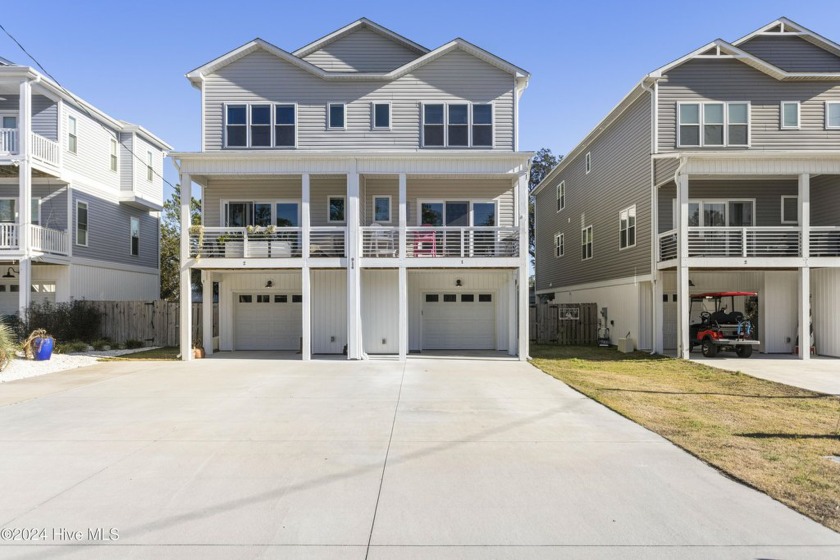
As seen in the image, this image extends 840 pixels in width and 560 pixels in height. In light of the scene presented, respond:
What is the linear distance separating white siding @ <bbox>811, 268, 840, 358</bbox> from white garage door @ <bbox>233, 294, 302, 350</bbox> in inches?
694

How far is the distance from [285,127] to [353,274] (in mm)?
6229

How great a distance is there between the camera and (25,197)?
58.0 ft

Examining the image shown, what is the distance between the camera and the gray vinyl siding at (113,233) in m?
21.4

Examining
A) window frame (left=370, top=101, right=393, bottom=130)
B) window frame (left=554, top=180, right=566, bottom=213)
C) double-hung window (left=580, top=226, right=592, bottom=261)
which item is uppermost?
window frame (left=370, top=101, right=393, bottom=130)

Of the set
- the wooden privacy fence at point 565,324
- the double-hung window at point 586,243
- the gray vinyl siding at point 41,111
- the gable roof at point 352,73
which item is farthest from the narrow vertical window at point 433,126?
the gray vinyl siding at point 41,111

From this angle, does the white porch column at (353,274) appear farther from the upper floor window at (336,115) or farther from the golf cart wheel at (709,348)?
the golf cart wheel at (709,348)

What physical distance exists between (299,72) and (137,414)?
13554 millimetres

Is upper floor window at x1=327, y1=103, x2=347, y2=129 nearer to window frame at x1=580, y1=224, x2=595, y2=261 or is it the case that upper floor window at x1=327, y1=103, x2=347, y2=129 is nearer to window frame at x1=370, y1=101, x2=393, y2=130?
window frame at x1=370, y1=101, x2=393, y2=130

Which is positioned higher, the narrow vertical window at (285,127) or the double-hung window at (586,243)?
the narrow vertical window at (285,127)

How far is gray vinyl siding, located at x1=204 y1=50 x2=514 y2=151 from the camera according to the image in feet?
58.5

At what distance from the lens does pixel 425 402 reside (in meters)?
9.32

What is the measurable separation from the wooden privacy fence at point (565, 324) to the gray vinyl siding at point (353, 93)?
368 inches

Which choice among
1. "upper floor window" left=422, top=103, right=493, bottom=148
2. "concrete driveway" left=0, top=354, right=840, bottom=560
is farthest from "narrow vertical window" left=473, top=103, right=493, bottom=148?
"concrete driveway" left=0, top=354, right=840, bottom=560

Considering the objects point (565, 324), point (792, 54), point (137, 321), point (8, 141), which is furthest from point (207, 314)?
point (792, 54)
